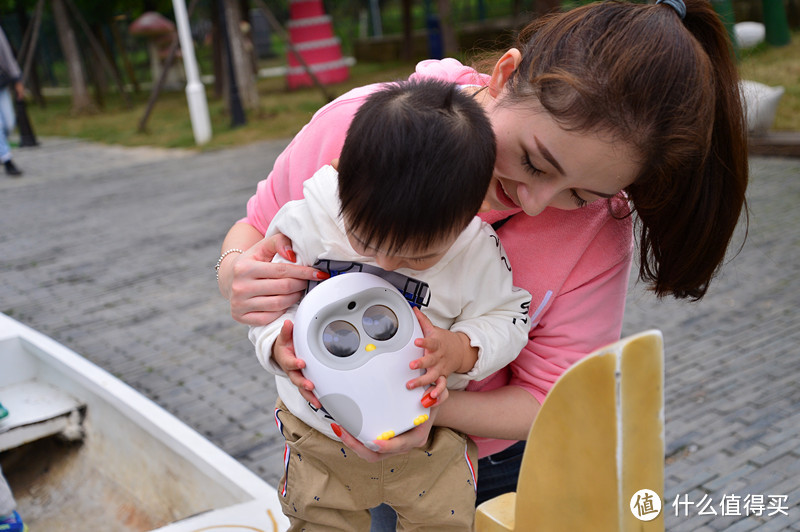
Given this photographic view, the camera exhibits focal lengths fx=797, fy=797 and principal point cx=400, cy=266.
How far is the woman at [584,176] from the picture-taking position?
1173 millimetres

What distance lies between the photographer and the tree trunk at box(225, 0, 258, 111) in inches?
453

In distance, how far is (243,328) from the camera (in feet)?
15.4

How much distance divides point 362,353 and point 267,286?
200mm

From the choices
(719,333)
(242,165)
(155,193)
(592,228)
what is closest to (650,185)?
(592,228)

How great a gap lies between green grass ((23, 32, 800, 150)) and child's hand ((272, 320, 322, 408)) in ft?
26.2

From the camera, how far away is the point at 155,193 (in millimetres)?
8414

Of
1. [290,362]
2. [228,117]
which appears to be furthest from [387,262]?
[228,117]

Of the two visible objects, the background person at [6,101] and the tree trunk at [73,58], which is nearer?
the background person at [6,101]

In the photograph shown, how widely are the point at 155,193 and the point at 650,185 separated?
7761 millimetres

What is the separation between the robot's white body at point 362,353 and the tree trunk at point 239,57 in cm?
1108

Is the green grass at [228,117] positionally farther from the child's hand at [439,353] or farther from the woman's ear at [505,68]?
the child's hand at [439,353]

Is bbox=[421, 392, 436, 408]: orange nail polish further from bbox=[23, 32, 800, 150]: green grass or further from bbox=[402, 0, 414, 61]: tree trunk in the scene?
bbox=[402, 0, 414, 61]: tree trunk

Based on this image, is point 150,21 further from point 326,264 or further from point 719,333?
point 326,264

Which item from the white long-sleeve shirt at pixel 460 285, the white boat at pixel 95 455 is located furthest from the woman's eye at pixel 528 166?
the white boat at pixel 95 455
